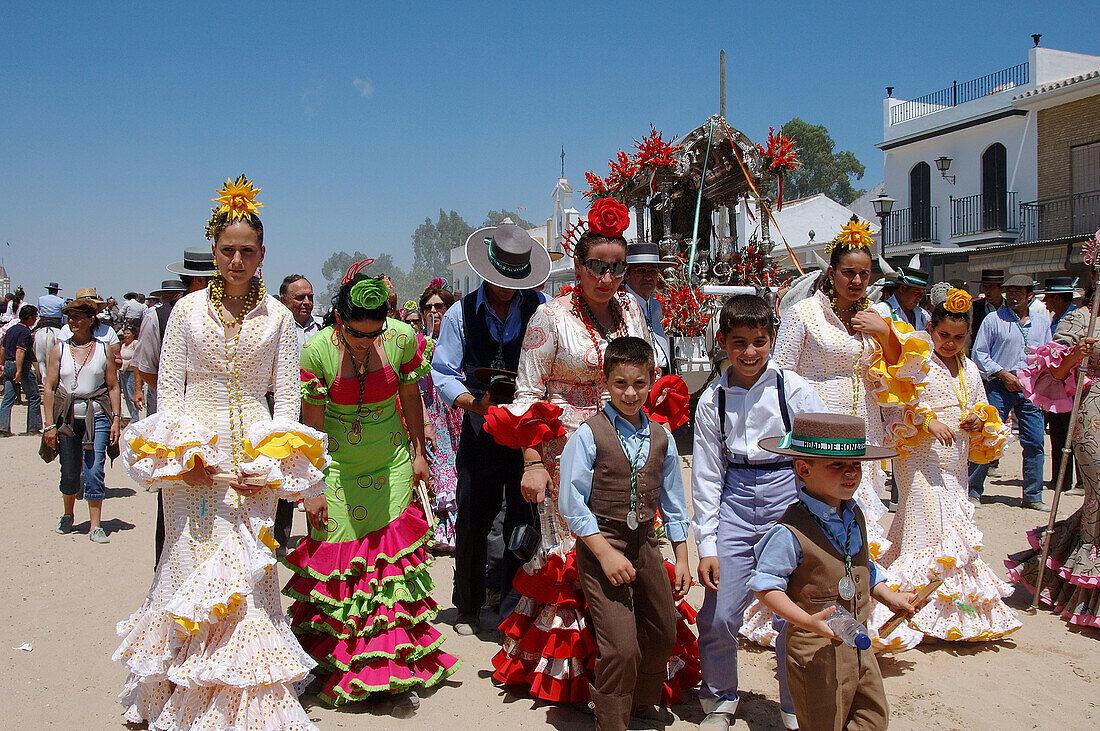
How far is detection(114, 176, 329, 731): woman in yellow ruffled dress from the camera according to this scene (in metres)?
3.26

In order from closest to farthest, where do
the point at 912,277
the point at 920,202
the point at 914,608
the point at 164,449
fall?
the point at 914,608 < the point at 164,449 < the point at 912,277 < the point at 920,202

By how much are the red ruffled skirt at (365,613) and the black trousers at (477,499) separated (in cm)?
85

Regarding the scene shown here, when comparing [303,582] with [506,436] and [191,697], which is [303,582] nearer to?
[191,697]

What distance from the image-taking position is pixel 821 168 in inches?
2340

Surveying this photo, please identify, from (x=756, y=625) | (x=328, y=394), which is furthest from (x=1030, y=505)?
(x=328, y=394)

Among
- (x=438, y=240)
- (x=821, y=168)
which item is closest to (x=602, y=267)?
(x=821, y=168)

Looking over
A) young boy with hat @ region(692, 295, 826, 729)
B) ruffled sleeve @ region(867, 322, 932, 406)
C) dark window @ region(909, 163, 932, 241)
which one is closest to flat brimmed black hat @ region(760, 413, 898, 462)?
young boy with hat @ region(692, 295, 826, 729)

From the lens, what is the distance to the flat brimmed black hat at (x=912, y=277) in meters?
5.66

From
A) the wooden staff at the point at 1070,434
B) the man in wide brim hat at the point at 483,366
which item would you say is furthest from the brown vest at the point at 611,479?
the wooden staff at the point at 1070,434

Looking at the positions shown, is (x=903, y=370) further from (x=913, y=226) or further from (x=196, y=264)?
(x=913, y=226)

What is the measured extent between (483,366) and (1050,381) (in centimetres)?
384

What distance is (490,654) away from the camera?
4.48 m

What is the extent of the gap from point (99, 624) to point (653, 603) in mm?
3731

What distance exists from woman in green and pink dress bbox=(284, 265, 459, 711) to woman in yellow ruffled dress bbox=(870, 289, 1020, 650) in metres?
2.54
